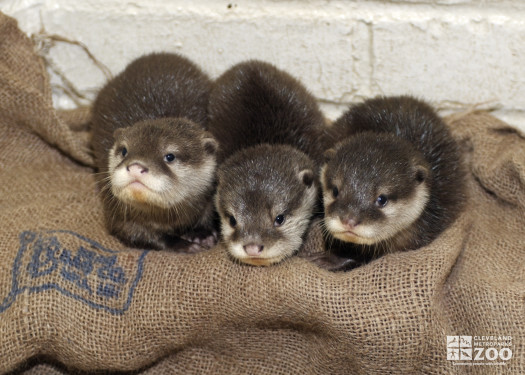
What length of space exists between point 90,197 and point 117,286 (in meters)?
0.55

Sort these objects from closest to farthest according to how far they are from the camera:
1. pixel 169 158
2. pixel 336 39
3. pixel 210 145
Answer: pixel 169 158 < pixel 210 145 < pixel 336 39

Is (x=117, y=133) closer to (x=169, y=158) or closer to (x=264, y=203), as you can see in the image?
(x=169, y=158)

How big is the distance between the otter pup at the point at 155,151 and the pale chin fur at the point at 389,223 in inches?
19.9

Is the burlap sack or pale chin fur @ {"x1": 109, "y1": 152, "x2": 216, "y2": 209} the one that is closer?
the burlap sack

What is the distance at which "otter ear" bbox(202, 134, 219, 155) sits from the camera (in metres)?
2.19

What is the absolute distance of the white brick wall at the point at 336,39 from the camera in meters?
2.54

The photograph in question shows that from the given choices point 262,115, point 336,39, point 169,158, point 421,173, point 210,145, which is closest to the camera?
point 421,173

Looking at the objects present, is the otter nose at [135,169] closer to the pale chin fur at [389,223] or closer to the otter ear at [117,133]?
the otter ear at [117,133]

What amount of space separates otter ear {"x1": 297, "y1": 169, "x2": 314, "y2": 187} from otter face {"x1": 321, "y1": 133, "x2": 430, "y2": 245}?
6cm

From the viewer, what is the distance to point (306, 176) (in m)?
2.08

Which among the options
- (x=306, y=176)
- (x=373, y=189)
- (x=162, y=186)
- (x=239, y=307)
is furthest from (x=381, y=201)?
(x=162, y=186)

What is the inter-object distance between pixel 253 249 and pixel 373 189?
1.32ft

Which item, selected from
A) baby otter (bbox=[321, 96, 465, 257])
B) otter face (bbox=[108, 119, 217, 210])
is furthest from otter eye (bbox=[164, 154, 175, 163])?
baby otter (bbox=[321, 96, 465, 257])

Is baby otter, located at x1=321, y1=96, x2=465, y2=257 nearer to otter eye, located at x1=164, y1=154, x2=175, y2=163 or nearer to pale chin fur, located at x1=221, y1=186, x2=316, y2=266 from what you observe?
pale chin fur, located at x1=221, y1=186, x2=316, y2=266
